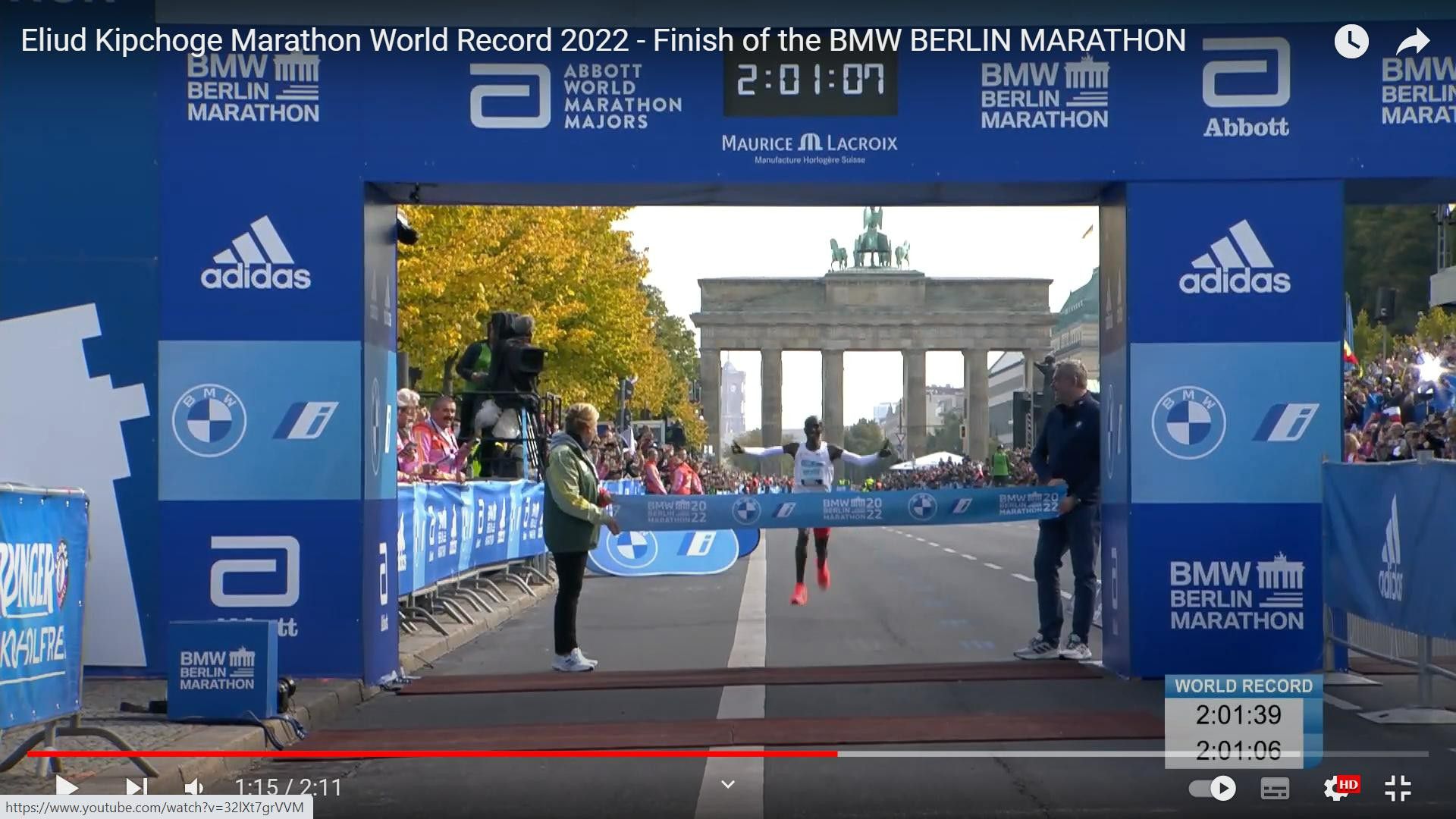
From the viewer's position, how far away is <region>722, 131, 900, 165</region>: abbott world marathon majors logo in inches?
456

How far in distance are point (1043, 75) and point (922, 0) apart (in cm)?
90

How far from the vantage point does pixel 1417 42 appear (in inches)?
454

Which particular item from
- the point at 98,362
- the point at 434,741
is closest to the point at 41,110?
the point at 98,362

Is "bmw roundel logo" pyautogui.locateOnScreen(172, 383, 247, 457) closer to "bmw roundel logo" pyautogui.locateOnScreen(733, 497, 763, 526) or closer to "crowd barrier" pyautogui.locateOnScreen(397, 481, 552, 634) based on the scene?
"crowd barrier" pyautogui.locateOnScreen(397, 481, 552, 634)

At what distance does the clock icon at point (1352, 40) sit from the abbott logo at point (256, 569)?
730 cm

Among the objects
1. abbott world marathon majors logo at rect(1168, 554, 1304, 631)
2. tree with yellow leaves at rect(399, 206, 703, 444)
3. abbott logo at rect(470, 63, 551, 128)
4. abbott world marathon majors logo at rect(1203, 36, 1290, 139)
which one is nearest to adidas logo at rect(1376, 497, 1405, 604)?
abbott world marathon majors logo at rect(1168, 554, 1304, 631)

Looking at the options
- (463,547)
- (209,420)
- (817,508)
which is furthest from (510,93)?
(463,547)

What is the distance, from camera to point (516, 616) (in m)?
19.2

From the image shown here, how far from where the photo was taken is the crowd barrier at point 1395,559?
32.3ft

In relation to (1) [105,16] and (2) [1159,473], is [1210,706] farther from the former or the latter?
(1) [105,16]

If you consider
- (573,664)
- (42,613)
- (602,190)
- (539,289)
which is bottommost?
(573,664)

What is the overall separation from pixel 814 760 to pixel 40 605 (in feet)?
11.7
